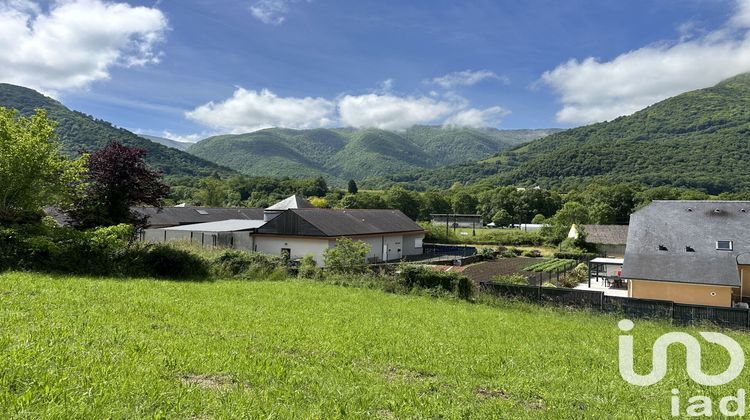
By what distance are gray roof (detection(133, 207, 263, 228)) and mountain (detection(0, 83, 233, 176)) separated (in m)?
59.4

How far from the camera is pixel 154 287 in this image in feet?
37.9

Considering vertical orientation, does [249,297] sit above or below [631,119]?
below

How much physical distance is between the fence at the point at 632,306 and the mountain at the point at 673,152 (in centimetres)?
11558

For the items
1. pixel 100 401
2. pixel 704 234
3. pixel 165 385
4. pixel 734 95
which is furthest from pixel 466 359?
pixel 734 95

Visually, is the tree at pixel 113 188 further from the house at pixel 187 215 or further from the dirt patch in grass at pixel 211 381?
the house at pixel 187 215

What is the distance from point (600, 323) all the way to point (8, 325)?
46.1 feet

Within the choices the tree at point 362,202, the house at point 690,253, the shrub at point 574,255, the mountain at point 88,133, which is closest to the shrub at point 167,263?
the house at point 690,253

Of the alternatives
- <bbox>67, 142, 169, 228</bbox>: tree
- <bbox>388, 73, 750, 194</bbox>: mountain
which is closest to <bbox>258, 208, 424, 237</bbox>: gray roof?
<bbox>67, 142, 169, 228</bbox>: tree

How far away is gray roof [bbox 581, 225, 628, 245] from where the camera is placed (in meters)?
47.5

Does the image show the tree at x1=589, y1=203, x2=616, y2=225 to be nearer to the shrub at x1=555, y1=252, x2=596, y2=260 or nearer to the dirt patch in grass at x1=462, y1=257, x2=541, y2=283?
the shrub at x1=555, y1=252, x2=596, y2=260

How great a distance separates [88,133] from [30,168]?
123 m

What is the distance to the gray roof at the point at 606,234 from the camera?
156 ft

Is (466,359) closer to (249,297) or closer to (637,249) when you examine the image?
(249,297)

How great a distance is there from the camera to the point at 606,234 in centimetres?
4878
